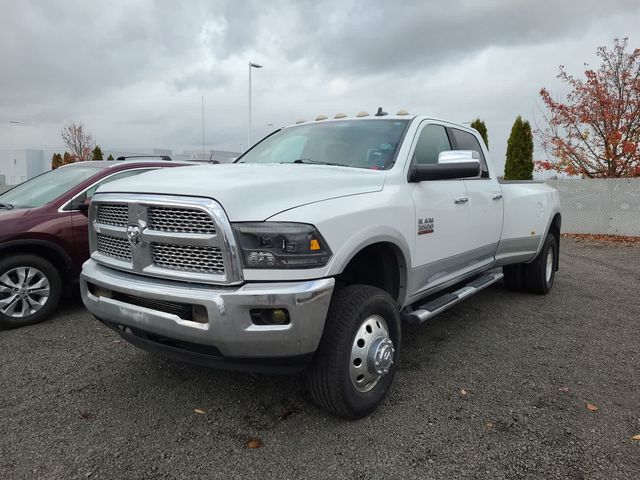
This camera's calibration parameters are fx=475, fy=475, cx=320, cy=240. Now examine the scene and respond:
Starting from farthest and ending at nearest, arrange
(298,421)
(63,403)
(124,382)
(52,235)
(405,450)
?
(52,235) → (124,382) → (63,403) → (298,421) → (405,450)

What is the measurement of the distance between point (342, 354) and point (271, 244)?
0.74m

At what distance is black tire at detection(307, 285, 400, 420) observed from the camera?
2.59 meters

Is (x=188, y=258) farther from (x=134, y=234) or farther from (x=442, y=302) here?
(x=442, y=302)

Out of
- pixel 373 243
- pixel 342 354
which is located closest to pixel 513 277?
pixel 373 243

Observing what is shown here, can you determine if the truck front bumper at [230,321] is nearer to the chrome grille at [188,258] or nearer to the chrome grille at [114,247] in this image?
the chrome grille at [188,258]

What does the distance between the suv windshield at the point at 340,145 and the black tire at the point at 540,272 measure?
3.14 m

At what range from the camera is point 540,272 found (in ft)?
19.3

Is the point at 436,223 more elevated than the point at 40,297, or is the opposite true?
the point at 436,223

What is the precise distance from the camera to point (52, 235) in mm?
4719

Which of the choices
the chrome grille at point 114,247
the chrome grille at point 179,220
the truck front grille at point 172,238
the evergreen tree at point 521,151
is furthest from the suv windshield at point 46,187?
the evergreen tree at point 521,151

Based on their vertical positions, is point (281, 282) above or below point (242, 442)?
above

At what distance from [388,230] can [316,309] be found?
0.83m

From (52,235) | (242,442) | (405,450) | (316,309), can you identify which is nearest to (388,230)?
(316,309)

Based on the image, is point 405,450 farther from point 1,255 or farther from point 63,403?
point 1,255
